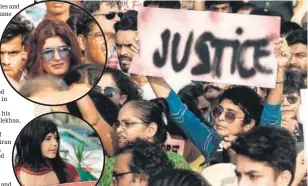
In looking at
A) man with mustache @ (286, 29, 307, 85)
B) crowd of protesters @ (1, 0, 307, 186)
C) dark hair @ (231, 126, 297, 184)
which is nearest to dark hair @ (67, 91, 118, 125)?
crowd of protesters @ (1, 0, 307, 186)

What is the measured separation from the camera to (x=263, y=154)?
83 cm

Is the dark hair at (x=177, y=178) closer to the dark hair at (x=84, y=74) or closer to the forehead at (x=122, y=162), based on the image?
the forehead at (x=122, y=162)

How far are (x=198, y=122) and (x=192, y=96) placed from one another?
0.05m

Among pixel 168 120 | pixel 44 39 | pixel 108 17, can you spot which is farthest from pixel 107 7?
pixel 168 120

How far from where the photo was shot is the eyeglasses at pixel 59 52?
0.84 metres

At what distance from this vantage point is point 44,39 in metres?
0.84

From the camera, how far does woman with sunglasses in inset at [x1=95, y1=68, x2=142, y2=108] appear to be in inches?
33.2

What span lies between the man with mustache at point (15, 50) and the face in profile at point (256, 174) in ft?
1.37

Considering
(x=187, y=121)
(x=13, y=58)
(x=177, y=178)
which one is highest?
(x=13, y=58)

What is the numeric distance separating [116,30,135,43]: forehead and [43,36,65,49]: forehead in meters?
0.10

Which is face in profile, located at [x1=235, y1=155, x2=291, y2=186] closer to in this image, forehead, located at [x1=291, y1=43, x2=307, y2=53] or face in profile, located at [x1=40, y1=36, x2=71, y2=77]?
forehead, located at [x1=291, y1=43, x2=307, y2=53]

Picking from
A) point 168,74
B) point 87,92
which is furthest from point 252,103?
point 87,92

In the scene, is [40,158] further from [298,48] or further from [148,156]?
[298,48]

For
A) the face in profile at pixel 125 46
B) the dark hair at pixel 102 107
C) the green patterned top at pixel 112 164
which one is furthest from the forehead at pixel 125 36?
the green patterned top at pixel 112 164
